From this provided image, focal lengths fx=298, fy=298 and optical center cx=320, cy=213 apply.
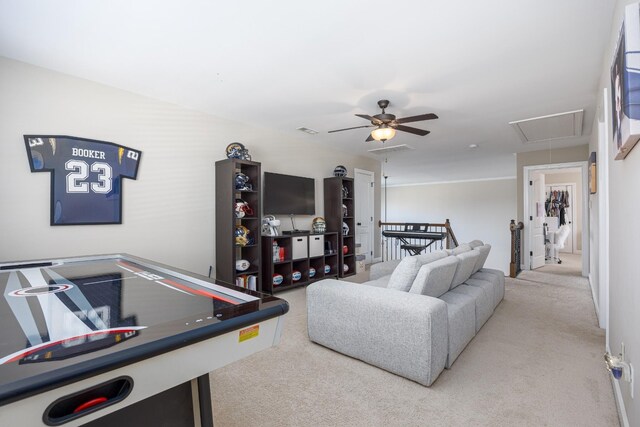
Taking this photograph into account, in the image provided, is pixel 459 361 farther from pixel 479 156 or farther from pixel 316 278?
pixel 479 156

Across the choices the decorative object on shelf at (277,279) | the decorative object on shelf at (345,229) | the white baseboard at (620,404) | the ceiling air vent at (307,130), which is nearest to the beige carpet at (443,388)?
the white baseboard at (620,404)

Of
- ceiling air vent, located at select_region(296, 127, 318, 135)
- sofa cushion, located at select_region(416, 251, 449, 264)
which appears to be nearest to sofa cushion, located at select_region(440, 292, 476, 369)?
sofa cushion, located at select_region(416, 251, 449, 264)

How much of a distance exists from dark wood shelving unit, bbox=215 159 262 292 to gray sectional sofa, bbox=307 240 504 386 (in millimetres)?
1621

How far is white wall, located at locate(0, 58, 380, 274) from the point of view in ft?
8.57

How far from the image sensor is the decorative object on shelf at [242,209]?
3.91 m

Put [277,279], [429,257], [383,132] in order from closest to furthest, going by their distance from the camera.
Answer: [429,257] < [383,132] < [277,279]

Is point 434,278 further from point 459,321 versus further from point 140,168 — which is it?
point 140,168

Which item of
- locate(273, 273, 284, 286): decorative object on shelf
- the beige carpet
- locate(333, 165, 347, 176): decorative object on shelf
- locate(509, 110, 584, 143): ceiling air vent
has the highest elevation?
locate(509, 110, 584, 143): ceiling air vent

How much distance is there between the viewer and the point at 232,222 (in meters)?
3.76

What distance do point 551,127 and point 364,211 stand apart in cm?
344

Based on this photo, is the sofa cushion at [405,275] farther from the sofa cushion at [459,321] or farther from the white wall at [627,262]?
the white wall at [627,262]

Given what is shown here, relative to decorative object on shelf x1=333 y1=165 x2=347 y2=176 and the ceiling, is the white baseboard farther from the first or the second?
decorative object on shelf x1=333 y1=165 x2=347 y2=176

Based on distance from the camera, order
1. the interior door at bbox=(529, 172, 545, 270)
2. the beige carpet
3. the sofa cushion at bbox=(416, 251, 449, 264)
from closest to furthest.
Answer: the beige carpet
the sofa cushion at bbox=(416, 251, 449, 264)
the interior door at bbox=(529, 172, 545, 270)

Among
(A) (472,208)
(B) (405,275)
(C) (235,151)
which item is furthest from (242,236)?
(A) (472,208)
